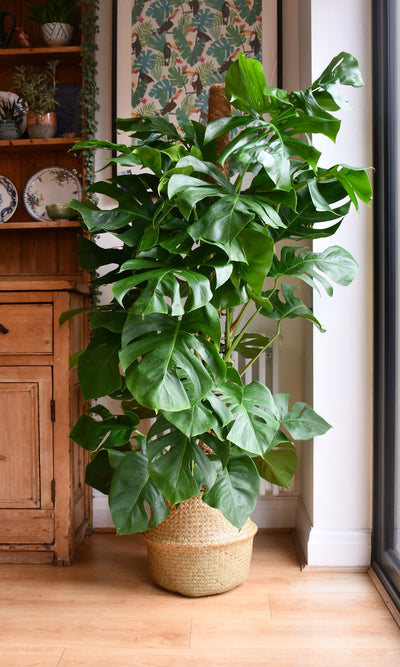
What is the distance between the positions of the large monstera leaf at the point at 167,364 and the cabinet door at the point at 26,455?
0.68 m

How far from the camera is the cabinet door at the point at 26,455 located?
204 centimetres

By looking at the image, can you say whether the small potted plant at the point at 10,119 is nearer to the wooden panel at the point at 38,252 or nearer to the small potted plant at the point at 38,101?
the small potted plant at the point at 38,101

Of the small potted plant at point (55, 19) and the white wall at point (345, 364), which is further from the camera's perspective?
the small potted plant at point (55, 19)

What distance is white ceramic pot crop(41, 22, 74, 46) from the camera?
229cm

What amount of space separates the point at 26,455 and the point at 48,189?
1078mm

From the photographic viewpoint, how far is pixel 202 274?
1508 mm

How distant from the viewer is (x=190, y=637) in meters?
1.56

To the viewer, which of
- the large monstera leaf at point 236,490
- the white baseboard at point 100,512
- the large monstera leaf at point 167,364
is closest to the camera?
the large monstera leaf at point 167,364

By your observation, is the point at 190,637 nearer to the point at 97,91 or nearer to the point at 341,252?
the point at 341,252

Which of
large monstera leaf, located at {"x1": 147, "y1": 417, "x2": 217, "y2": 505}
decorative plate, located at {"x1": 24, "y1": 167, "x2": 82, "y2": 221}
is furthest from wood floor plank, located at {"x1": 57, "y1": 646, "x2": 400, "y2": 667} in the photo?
decorative plate, located at {"x1": 24, "y1": 167, "x2": 82, "y2": 221}

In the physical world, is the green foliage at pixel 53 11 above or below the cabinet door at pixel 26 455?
above

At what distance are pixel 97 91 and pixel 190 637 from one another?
1952 millimetres

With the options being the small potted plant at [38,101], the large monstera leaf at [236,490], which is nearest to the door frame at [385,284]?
the large monstera leaf at [236,490]

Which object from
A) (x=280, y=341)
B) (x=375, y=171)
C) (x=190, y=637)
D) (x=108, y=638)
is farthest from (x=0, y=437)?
(x=375, y=171)
